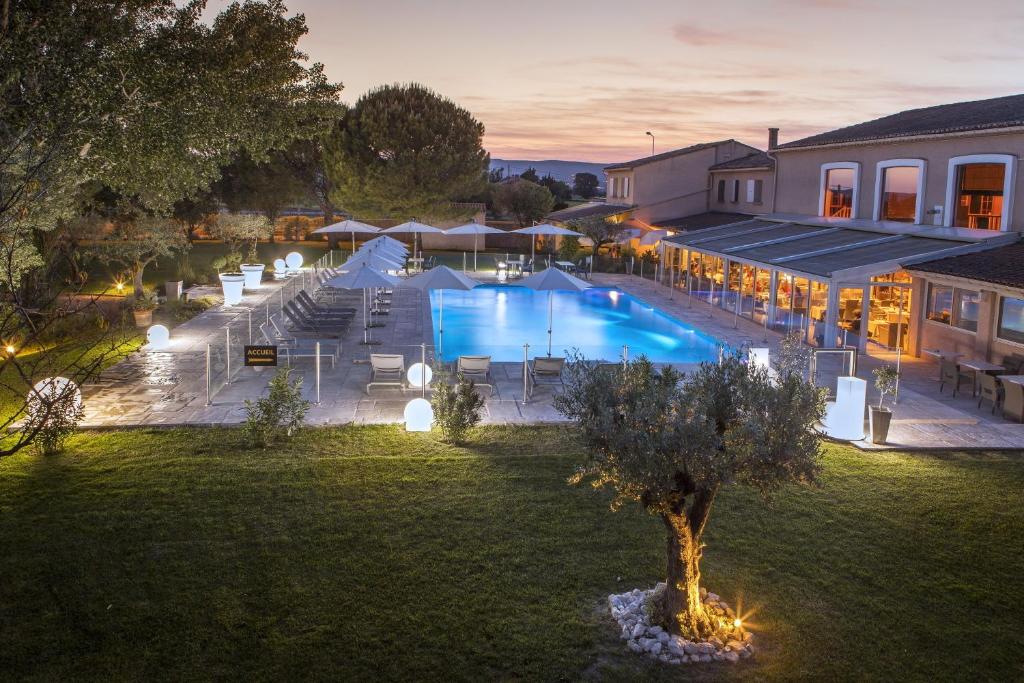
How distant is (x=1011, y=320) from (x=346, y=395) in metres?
12.8

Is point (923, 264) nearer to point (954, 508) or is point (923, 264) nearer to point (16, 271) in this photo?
point (954, 508)

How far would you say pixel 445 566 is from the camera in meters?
7.94

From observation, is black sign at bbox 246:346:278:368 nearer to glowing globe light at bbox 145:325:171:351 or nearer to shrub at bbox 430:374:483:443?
shrub at bbox 430:374:483:443

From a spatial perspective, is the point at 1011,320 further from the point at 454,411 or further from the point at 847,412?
the point at 454,411

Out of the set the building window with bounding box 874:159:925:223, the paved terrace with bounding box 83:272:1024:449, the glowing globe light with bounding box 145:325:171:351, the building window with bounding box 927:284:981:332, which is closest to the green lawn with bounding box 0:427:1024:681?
the paved terrace with bounding box 83:272:1024:449

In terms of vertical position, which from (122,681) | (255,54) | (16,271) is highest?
(255,54)

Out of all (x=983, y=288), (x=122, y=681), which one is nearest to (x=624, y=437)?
(x=122, y=681)

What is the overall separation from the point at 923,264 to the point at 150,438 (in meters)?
15.4

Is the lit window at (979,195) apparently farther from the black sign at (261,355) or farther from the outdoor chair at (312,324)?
the black sign at (261,355)

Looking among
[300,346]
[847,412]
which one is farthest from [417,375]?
[847,412]

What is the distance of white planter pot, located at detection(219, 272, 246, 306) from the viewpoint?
2573cm

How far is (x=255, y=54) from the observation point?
17.5m

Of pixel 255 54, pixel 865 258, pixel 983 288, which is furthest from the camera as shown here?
pixel 865 258

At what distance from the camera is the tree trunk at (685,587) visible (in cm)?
661
